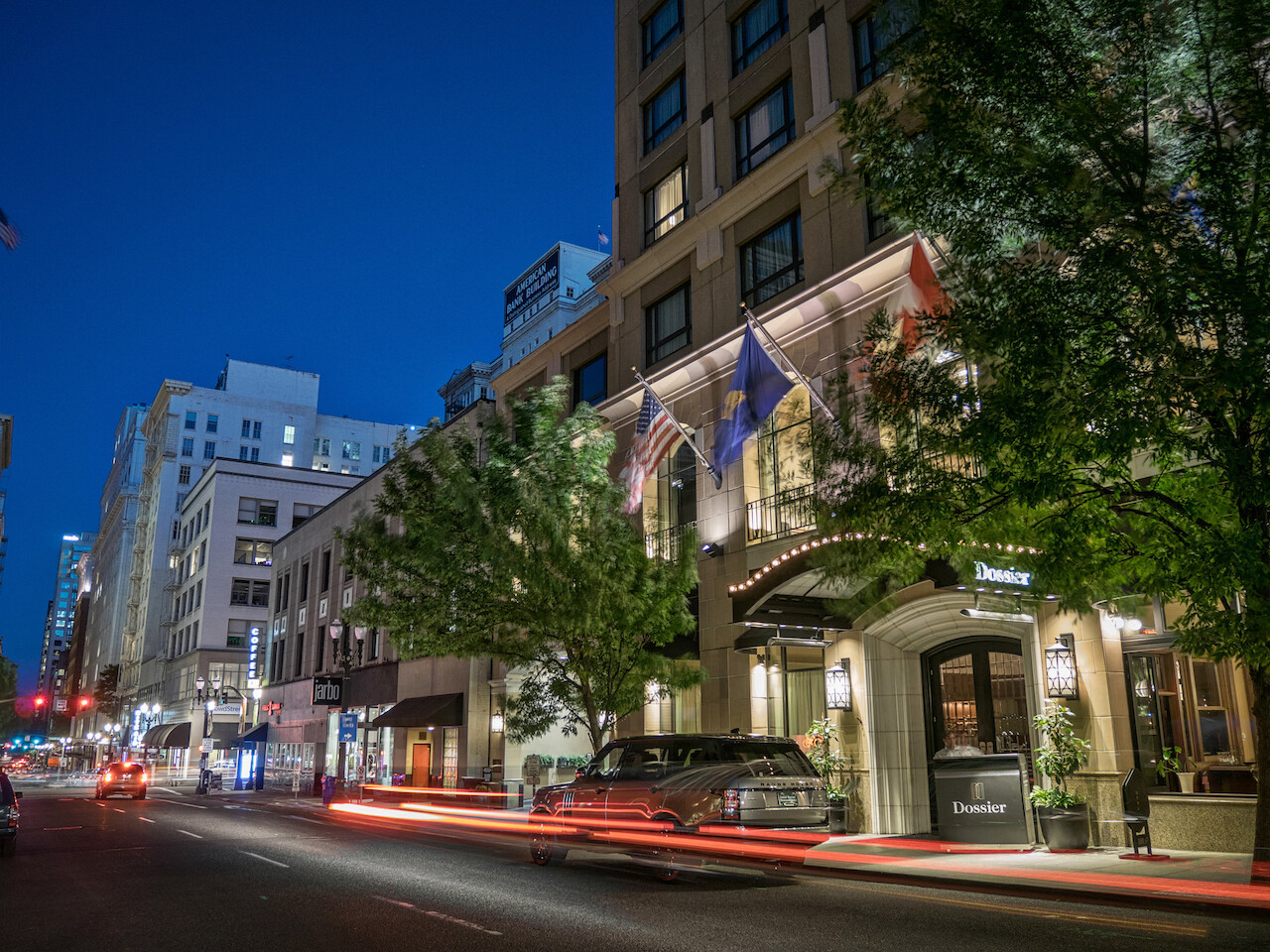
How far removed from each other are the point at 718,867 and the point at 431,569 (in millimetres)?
9739

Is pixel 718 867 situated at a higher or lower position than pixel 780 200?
lower

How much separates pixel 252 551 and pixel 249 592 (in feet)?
10.5

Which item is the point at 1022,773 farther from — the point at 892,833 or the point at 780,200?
the point at 780,200

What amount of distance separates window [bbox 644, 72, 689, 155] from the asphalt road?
19755mm

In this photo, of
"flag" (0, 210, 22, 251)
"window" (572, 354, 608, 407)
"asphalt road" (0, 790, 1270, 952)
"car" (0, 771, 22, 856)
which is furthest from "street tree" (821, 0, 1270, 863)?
"flag" (0, 210, 22, 251)

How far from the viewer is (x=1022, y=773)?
15.5 meters

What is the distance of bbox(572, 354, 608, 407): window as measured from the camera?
1161 inches

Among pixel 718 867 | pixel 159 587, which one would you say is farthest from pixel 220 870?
pixel 159 587

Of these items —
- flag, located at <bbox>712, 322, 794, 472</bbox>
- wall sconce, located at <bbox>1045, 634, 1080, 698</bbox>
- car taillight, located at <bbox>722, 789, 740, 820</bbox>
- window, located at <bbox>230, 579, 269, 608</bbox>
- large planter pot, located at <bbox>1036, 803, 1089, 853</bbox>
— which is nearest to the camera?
car taillight, located at <bbox>722, 789, 740, 820</bbox>

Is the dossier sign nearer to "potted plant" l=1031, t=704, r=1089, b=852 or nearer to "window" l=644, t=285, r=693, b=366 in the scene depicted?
"window" l=644, t=285, r=693, b=366

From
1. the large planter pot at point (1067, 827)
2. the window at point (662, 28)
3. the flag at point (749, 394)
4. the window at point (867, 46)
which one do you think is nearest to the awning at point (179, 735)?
the window at point (662, 28)

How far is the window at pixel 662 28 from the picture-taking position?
93.5ft

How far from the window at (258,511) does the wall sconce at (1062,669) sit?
72770mm

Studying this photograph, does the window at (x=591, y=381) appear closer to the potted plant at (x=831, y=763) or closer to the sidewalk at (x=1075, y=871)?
the potted plant at (x=831, y=763)
